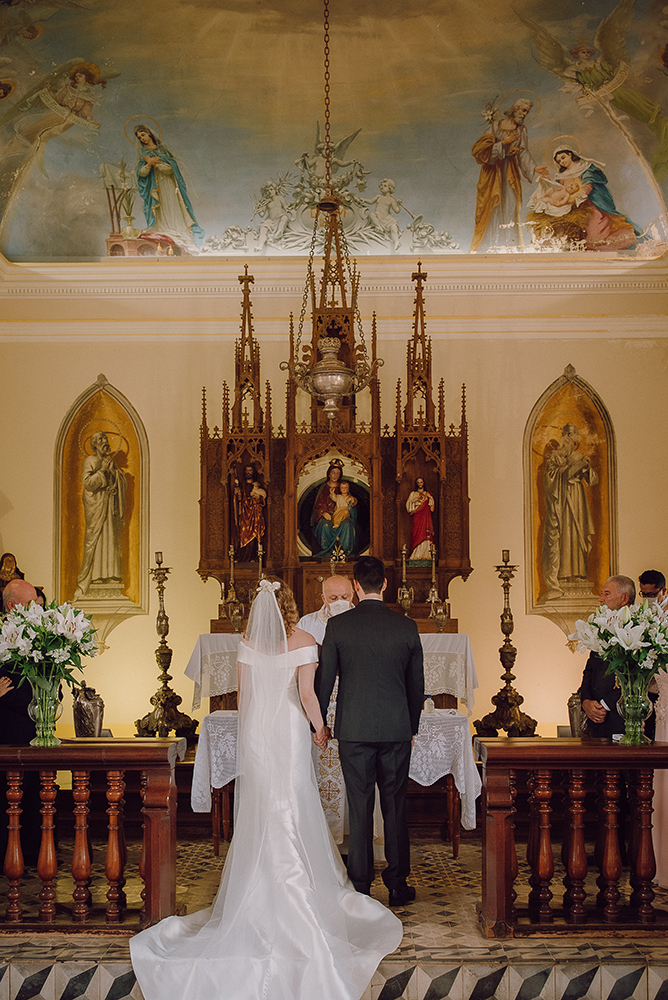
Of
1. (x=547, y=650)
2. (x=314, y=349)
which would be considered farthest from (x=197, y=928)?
(x=547, y=650)

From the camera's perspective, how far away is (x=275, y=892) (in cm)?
482

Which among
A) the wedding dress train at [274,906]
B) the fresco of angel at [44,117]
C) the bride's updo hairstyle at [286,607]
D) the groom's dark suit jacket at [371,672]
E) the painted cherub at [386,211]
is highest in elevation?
the fresco of angel at [44,117]

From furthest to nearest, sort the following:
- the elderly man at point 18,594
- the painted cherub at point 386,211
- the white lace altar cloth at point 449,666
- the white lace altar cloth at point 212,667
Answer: the painted cherub at point 386,211 → the white lace altar cloth at point 212,667 → the white lace altar cloth at point 449,666 → the elderly man at point 18,594

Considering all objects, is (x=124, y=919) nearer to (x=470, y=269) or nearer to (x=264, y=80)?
(x=470, y=269)

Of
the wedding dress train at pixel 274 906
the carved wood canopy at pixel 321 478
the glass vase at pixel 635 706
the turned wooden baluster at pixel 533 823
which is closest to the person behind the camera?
the wedding dress train at pixel 274 906

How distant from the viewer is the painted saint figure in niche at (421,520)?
9969 millimetres

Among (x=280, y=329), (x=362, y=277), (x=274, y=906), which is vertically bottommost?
(x=274, y=906)

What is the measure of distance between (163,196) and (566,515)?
254 inches

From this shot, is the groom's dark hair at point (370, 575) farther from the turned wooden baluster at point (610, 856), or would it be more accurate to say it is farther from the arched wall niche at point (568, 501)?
the arched wall niche at point (568, 501)

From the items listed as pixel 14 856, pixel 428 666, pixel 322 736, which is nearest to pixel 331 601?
pixel 322 736

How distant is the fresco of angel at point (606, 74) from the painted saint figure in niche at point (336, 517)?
18.1 ft

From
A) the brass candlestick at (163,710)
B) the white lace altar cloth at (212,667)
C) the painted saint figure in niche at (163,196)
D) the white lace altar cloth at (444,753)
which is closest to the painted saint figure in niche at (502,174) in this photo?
the painted saint figure in niche at (163,196)

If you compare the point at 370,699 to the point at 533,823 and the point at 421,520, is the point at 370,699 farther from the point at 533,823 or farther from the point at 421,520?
the point at 421,520

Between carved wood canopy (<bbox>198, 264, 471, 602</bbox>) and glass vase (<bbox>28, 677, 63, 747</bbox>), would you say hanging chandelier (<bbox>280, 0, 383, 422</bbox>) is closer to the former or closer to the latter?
carved wood canopy (<bbox>198, 264, 471, 602</bbox>)
